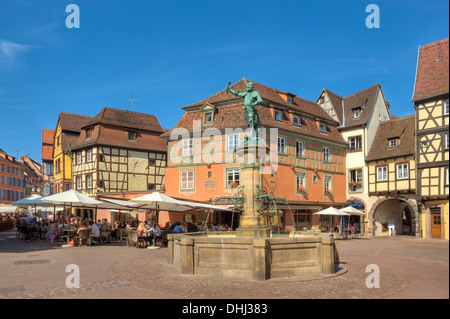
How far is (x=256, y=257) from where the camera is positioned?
10.2m

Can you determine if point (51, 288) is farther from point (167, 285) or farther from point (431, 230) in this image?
point (431, 230)

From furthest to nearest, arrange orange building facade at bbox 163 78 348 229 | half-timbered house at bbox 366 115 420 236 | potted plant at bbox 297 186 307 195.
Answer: potted plant at bbox 297 186 307 195, half-timbered house at bbox 366 115 420 236, orange building facade at bbox 163 78 348 229

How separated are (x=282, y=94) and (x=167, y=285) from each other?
27.7 m

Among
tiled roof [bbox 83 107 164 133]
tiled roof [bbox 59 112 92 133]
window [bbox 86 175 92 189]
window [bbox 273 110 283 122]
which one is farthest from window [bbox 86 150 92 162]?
window [bbox 273 110 283 122]

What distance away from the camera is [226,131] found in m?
31.3

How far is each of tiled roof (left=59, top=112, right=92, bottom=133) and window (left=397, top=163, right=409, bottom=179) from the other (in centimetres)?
3162

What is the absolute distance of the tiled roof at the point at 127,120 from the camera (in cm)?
4050

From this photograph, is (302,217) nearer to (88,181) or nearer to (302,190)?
(302,190)

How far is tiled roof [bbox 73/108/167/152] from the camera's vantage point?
39656mm

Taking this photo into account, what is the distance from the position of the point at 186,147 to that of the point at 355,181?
48.2ft

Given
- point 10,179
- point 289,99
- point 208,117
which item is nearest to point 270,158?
point 208,117

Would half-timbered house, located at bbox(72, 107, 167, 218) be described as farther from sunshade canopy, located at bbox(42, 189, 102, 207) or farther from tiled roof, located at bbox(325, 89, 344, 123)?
sunshade canopy, located at bbox(42, 189, 102, 207)

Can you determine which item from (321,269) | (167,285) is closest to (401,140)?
(321,269)
